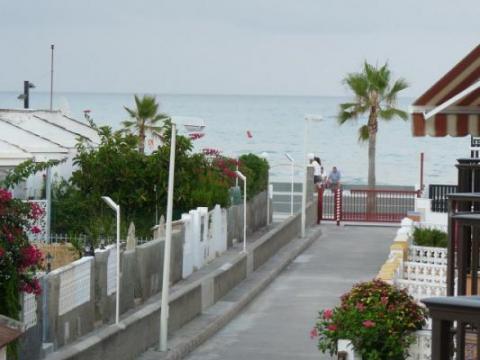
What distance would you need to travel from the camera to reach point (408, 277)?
22219 mm

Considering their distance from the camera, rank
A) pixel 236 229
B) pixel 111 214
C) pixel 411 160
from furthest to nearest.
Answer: pixel 411 160
pixel 236 229
pixel 111 214

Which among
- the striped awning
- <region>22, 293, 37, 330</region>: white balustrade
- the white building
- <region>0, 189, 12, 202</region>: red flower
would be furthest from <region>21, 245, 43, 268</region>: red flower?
the white building

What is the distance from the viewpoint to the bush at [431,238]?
86.4 feet

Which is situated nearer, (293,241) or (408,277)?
(408,277)

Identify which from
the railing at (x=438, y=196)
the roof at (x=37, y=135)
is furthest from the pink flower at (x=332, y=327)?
the railing at (x=438, y=196)

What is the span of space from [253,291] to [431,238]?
11.8 feet

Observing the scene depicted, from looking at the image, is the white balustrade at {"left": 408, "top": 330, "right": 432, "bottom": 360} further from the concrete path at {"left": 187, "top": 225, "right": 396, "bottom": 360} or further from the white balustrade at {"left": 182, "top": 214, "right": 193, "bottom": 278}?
the white balustrade at {"left": 182, "top": 214, "right": 193, "bottom": 278}

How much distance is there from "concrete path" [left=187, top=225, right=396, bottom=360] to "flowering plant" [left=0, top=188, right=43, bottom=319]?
535cm

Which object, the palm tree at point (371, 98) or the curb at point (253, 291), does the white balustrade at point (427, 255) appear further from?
the palm tree at point (371, 98)

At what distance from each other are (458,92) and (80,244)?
38.6 ft

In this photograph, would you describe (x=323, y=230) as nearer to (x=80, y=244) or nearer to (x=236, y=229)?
(x=236, y=229)

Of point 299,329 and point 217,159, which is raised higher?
point 217,159

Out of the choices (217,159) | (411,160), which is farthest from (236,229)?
(411,160)

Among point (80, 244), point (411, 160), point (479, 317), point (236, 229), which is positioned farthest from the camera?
point (411, 160)
